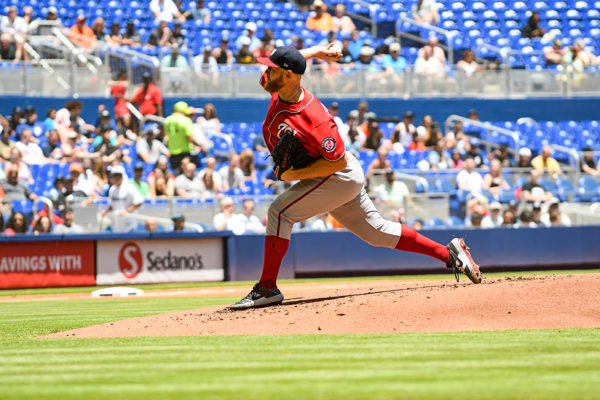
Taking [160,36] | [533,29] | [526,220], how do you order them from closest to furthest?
[526,220] → [160,36] → [533,29]

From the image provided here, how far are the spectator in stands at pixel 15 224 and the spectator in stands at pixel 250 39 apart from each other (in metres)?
8.08

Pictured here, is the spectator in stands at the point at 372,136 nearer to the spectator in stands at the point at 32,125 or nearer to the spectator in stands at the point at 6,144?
the spectator in stands at the point at 32,125

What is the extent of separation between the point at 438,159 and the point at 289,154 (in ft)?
40.0

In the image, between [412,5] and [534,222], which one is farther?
[412,5]

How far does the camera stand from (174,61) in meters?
20.7

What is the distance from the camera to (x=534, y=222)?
1714 centimetres

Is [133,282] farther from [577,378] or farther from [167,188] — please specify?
[577,378]

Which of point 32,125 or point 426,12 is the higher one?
point 426,12

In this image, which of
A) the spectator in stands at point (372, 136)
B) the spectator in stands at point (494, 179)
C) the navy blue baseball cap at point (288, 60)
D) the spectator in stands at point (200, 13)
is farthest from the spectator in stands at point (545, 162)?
the navy blue baseball cap at point (288, 60)

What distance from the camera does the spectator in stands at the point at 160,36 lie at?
2206cm

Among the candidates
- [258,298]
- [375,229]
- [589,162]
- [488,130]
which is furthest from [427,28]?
[258,298]

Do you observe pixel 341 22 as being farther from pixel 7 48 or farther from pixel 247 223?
pixel 247 223

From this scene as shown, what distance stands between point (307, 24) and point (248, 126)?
3906mm

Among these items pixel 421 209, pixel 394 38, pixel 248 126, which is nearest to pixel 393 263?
pixel 421 209
